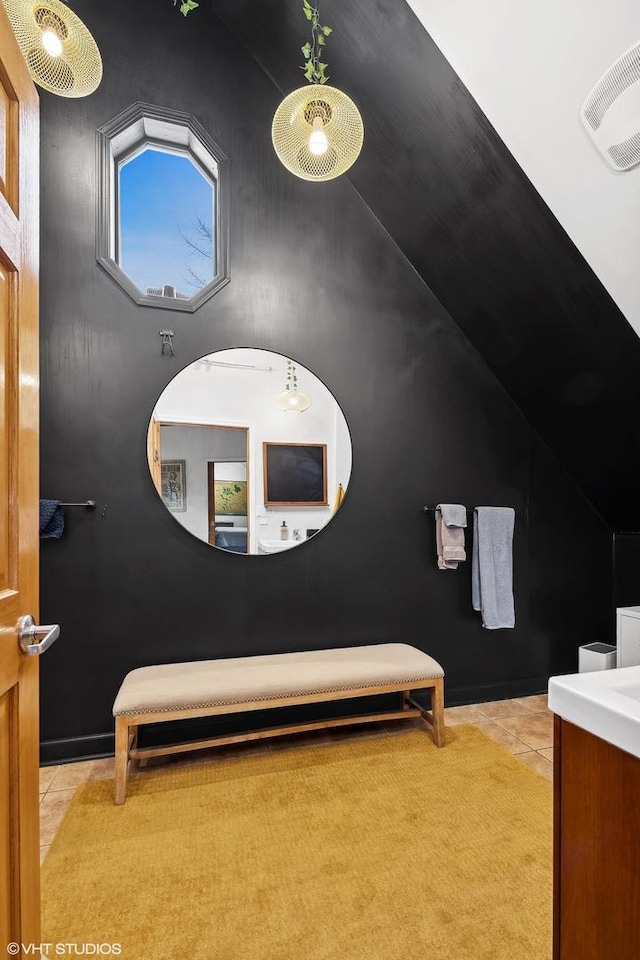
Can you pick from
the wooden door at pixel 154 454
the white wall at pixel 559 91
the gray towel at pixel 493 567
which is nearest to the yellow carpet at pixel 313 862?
the gray towel at pixel 493 567

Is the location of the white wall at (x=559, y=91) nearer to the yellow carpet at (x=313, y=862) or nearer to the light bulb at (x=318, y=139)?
the light bulb at (x=318, y=139)

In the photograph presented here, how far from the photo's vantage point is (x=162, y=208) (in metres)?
2.64

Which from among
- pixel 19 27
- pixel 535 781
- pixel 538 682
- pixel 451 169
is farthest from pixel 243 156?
pixel 538 682

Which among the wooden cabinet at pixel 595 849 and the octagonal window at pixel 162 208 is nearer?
the wooden cabinet at pixel 595 849

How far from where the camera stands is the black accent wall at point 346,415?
7.86ft

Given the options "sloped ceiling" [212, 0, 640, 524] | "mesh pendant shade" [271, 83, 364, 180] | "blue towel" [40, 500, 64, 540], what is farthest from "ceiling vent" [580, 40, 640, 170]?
"blue towel" [40, 500, 64, 540]

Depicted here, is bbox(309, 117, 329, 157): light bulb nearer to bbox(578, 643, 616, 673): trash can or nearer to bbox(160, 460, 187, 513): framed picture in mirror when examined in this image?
bbox(160, 460, 187, 513): framed picture in mirror

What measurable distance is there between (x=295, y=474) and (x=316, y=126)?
1.55 meters

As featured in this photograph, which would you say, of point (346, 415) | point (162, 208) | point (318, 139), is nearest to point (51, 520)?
point (346, 415)

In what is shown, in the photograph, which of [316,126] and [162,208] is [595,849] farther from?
[162,208]

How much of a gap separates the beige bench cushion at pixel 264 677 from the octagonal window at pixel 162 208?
176cm

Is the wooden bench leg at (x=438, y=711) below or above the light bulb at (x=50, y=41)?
below

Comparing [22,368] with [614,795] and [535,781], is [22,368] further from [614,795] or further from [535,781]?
[535,781]

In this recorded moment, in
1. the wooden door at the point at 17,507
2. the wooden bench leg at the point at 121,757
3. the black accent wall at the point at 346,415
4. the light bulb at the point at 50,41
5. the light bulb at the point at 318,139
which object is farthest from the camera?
the black accent wall at the point at 346,415
